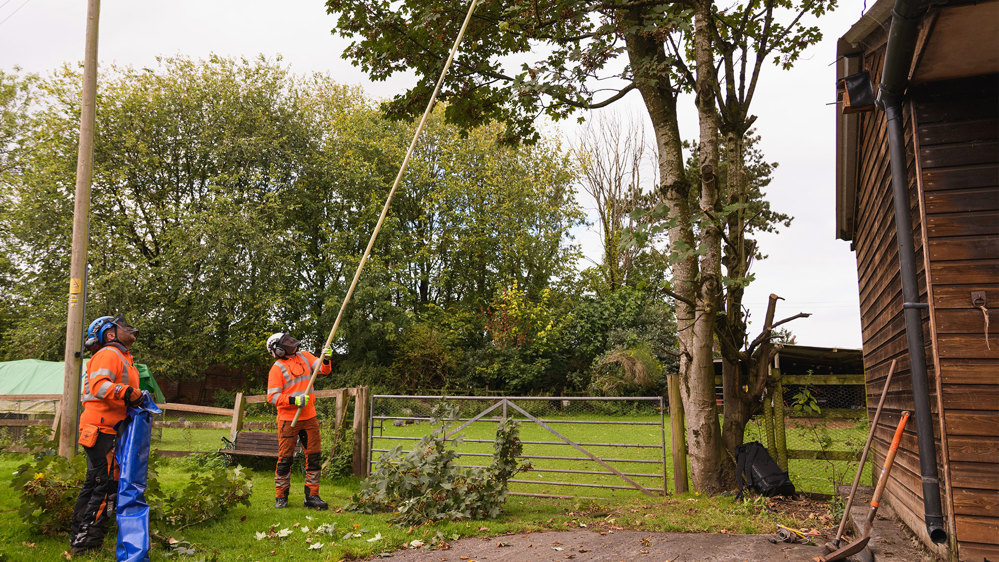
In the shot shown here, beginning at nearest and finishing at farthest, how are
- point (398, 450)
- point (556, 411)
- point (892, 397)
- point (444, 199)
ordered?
point (892, 397) → point (398, 450) → point (556, 411) → point (444, 199)

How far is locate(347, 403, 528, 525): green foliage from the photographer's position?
639 cm

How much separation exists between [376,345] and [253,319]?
14.7 feet

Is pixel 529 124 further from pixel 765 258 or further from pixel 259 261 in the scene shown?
pixel 765 258

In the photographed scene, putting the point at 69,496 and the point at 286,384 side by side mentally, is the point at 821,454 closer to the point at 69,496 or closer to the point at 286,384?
the point at 286,384

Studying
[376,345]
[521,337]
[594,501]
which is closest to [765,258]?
[521,337]

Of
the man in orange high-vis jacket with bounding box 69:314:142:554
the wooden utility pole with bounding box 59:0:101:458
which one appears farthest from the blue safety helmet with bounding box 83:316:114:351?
the wooden utility pole with bounding box 59:0:101:458

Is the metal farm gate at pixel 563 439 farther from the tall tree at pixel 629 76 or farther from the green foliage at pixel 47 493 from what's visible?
the green foliage at pixel 47 493

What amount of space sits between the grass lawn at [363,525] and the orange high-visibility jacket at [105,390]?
104 centimetres

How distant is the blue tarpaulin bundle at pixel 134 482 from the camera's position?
4680mm

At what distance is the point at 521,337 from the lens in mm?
22812

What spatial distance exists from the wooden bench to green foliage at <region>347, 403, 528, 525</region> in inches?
96.8

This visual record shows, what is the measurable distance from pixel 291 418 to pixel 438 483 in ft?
6.70

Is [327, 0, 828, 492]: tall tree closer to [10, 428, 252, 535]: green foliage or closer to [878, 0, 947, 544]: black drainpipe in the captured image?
[878, 0, 947, 544]: black drainpipe

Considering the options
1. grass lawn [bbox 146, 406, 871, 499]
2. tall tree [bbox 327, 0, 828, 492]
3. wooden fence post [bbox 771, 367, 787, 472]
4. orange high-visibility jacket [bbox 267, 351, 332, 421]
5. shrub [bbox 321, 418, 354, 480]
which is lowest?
grass lawn [bbox 146, 406, 871, 499]
